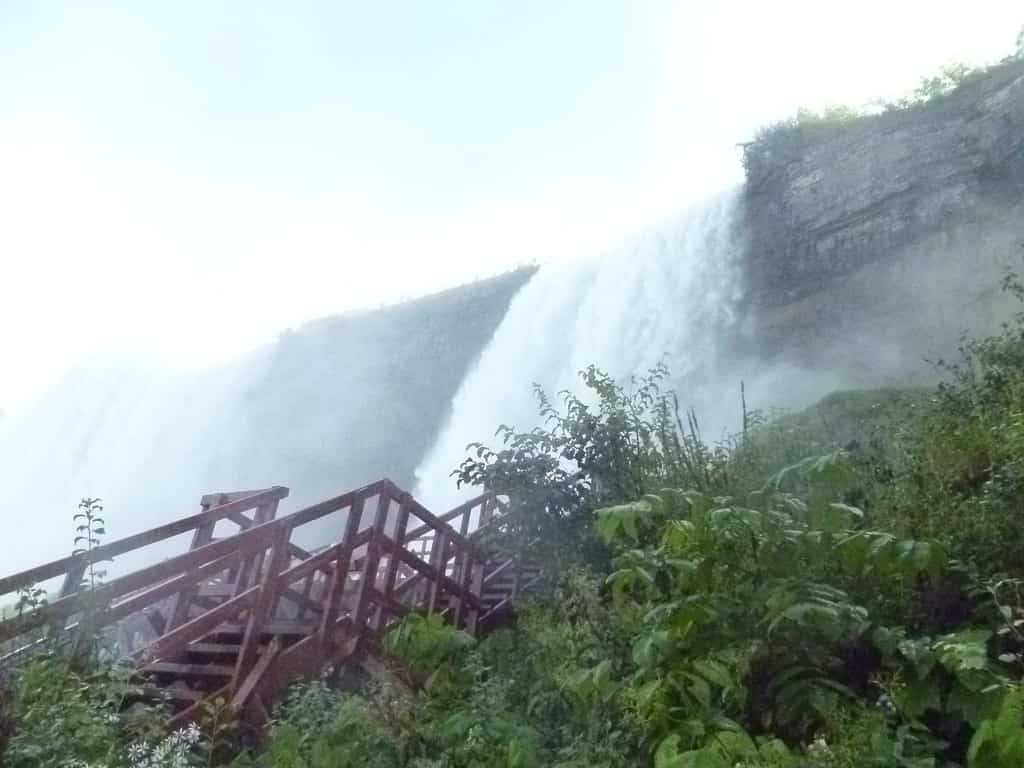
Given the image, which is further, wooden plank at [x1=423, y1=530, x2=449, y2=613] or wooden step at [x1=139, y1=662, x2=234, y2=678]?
wooden plank at [x1=423, y1=530, x2=449, y2=613]

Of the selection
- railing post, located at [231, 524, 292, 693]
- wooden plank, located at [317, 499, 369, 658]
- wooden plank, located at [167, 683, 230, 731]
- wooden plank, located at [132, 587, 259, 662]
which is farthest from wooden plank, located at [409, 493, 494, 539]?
wooden plank, located at [167, 683, 230, 731]

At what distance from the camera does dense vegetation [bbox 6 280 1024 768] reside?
2.43 m

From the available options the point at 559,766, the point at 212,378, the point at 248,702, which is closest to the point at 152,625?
the point at 248,702

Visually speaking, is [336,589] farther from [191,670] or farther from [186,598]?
[186,598]

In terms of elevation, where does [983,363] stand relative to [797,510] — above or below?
below

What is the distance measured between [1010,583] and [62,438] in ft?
200

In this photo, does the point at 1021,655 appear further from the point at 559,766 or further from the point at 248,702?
the point at 248,702

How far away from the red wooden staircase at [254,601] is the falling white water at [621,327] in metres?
10.4

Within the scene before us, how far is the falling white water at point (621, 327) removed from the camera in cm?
1833

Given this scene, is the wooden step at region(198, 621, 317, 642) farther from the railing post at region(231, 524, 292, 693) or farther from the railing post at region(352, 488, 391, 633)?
the railing post at region(352, 488, 391, 633)

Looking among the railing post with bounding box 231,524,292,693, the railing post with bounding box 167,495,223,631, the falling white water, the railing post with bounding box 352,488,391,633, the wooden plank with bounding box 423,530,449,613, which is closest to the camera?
the railing post with bounding box 231,524,292,693

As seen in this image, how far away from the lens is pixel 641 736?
2.95 meters

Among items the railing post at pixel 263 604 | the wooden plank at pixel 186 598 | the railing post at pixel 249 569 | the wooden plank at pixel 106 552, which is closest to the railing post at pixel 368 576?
the railing post at pixel 263 604

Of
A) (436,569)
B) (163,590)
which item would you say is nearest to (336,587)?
(436,569)
